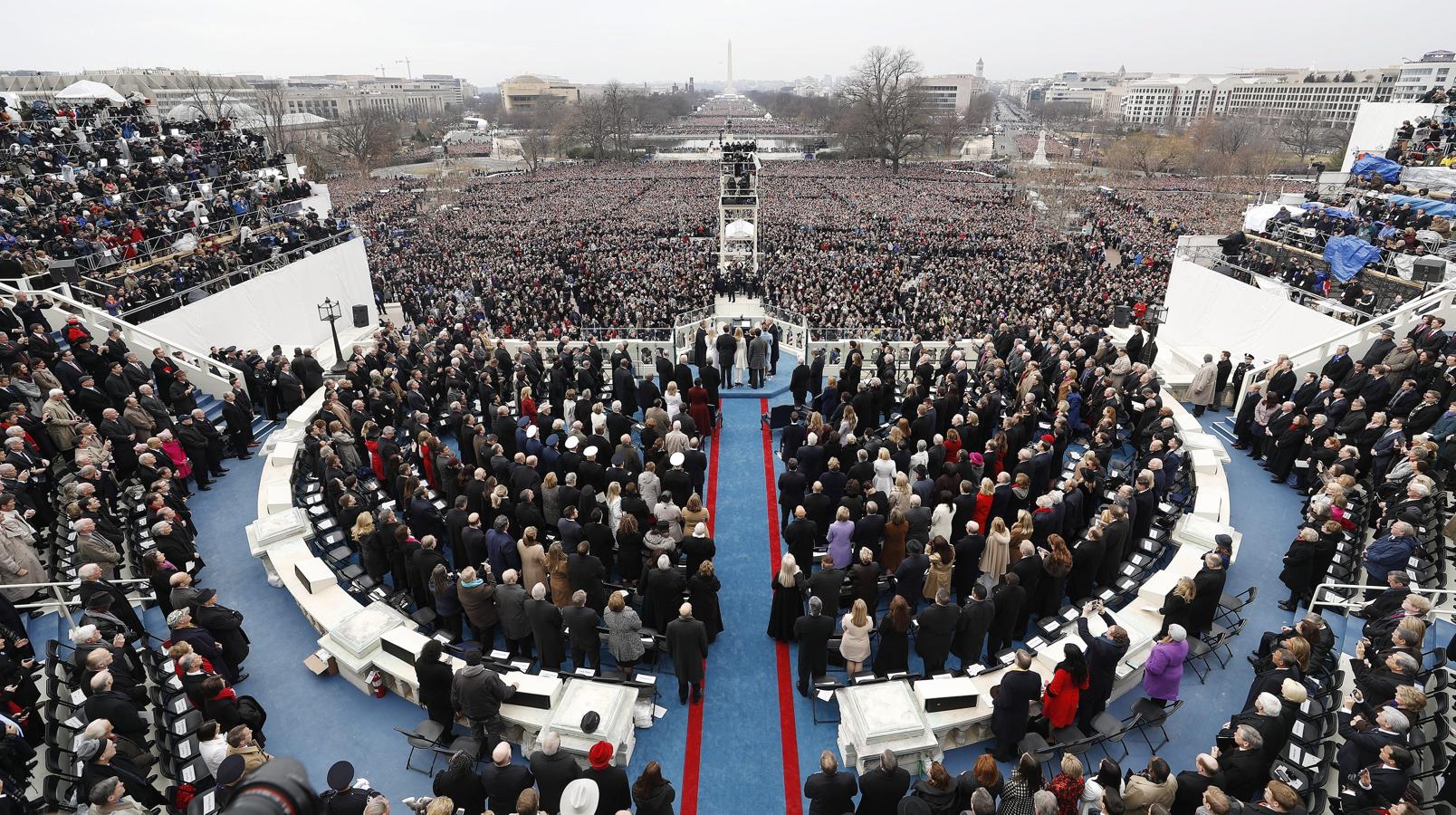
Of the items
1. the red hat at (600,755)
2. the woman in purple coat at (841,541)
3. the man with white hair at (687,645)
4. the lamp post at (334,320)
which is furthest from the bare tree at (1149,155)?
the red hat at (600,755)

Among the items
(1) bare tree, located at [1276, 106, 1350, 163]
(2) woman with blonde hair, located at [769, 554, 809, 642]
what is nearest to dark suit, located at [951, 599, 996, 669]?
(2) woman with blonde hair, located at [769, 554, 809, 642]

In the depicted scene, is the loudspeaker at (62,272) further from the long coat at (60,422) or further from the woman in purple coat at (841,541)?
the woman in purple coat at (841,541)

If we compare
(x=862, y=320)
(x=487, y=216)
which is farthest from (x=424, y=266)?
(x=862, y=320)

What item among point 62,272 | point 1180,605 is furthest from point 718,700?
point 62,272

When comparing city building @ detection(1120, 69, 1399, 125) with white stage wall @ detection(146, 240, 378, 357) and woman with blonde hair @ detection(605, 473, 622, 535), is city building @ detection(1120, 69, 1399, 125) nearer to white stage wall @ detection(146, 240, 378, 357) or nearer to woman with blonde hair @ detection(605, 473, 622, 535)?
white stage wall @ detection(146, 240, 378, 357)

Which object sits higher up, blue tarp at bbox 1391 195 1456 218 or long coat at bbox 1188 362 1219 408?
blue tarp at bbox 1391 195 1456 218

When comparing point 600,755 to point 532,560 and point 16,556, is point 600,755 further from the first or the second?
point 16,556
